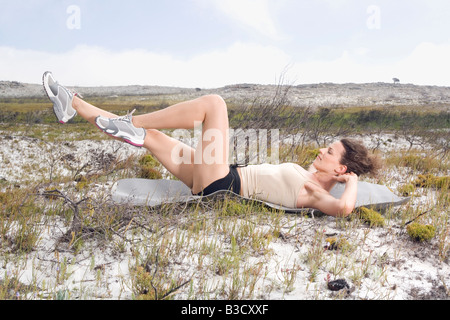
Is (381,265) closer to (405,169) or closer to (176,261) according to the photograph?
(176,261)

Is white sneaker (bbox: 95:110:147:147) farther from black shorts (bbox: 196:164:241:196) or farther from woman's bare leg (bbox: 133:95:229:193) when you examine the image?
black shorts (bbox: 196:164:241:196)

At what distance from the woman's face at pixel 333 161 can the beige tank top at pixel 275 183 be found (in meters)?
0.20

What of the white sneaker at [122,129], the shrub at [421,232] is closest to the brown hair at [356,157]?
the shrub at [421,232]

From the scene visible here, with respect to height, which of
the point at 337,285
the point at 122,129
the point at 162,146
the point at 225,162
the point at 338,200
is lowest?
the point at 337,285

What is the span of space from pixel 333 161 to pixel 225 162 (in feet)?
3.46

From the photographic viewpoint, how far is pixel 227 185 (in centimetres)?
349

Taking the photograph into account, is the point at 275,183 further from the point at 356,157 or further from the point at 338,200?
the point at 356,157

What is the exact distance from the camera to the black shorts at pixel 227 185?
11.4ft

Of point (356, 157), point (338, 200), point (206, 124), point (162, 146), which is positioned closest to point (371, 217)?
point (338, 200)

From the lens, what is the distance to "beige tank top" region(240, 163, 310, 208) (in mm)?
3445

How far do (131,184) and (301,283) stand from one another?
98.2 inches

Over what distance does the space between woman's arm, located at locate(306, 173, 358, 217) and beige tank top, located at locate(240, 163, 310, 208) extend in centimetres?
14
